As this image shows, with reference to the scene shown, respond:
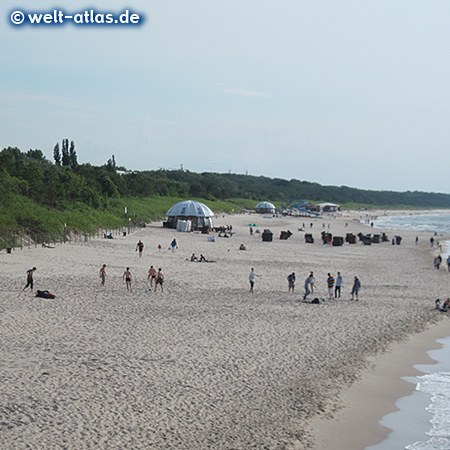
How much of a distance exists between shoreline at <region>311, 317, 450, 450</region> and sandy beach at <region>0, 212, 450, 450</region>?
0.28 feet

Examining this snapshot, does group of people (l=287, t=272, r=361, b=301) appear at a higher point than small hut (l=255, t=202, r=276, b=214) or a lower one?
lower

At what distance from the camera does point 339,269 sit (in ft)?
101

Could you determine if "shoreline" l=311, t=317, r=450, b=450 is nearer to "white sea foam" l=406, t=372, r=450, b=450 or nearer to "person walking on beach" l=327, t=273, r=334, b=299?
"white sea foam" l=406, t=372, r=450, b=450

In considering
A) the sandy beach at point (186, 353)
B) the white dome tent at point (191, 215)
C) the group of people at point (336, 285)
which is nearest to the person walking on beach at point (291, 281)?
the sandy beach at point (186, 353)

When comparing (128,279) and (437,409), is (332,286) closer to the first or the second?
(128,279)

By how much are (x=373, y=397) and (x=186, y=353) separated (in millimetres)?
4606

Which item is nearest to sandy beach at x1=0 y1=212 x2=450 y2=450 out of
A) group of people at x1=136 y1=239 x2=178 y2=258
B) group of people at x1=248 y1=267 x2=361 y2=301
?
group of people at x1=248 y1=267 x2=361 y2=301

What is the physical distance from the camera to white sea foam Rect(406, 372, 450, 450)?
9.01 m

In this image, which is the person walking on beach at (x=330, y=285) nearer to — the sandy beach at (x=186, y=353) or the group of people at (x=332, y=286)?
the group of people at (x=332, y=286)

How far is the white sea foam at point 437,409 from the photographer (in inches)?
355

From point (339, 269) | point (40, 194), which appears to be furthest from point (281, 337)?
point (40, 194)

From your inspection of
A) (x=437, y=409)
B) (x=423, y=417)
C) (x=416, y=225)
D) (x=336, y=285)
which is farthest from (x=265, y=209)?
(x=423, y=417)

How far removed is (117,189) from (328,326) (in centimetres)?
5665

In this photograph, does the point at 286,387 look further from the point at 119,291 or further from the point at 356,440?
the point at 119,291
